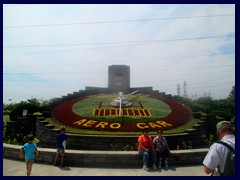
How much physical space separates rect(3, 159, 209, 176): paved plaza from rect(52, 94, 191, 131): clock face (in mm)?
4123

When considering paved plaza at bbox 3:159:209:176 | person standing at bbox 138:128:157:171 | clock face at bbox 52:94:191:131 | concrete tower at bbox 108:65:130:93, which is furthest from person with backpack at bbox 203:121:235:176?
concrete tower at bbox 108:65:130:93

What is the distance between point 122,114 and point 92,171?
643 centimetres

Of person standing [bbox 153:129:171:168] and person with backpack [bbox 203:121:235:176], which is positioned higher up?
person with backpack [bbox 203:121:235:176]

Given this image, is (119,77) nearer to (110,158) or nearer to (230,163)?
(110,158)

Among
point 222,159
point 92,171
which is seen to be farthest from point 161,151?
point 222,159

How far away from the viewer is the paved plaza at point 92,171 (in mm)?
7054

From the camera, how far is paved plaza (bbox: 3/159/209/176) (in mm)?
7054

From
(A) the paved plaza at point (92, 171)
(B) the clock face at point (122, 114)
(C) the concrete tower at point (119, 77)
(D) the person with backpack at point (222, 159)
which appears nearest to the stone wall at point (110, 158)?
(A) the paved plaza at point (92, 171)

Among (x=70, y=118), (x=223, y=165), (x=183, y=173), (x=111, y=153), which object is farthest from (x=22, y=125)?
(x=223, y=165)

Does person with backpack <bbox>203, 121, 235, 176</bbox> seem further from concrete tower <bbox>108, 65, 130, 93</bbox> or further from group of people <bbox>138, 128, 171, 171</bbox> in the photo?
concrete tower <bbox>108, 65, 130, 93</bbox>

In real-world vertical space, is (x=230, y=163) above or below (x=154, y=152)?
above

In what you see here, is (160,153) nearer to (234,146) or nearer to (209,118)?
(234,146)

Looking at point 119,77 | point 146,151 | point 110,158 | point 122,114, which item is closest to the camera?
point 146,151

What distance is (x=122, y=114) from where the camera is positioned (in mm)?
13562
